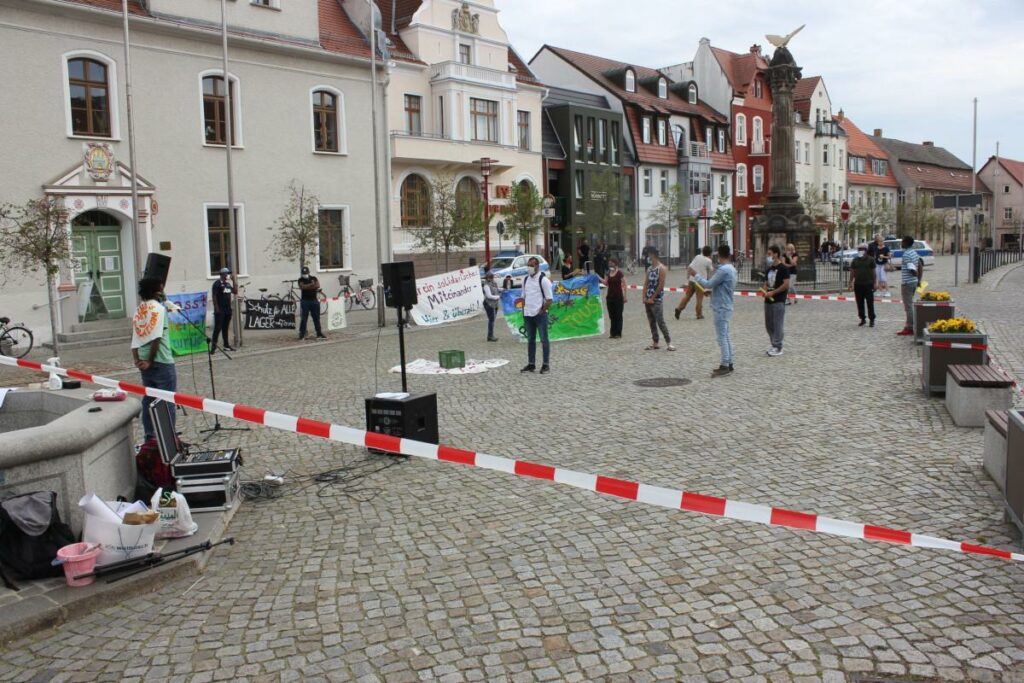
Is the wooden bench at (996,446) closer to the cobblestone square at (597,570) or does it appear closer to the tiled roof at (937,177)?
the cobblestone square at (597,570)

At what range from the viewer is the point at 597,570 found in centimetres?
556

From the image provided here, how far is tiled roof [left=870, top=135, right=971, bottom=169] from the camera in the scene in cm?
9262

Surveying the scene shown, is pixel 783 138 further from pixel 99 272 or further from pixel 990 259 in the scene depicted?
pixel 99 272

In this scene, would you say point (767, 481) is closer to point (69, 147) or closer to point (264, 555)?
point (264, 555)

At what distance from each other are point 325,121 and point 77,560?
25.1m

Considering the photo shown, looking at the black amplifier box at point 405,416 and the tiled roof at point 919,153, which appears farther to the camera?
the tiled roof at point 919,153

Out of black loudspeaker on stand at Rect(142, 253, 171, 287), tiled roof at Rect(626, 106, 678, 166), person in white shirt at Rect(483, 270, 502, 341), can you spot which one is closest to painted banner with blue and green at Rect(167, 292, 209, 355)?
person in white shirt at Rect(483, 270, 502, 341)

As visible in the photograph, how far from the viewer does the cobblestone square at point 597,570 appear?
4.46 meters

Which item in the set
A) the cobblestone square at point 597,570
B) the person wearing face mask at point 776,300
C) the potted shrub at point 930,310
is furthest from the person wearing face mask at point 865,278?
the cobblestone square at point 597,570

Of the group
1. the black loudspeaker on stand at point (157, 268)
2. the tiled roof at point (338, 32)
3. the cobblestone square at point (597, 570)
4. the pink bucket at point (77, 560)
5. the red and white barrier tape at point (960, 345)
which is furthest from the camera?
the tiled roof at point (338, 32)

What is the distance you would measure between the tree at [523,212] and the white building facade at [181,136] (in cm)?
1060

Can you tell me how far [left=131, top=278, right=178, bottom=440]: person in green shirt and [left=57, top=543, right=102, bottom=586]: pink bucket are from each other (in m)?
3.20

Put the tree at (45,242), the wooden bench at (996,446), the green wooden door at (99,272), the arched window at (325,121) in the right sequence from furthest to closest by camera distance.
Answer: the arched window at (325,121)
the green wooden door at (99,272)
the tree at (45,242)
the wooden bench at (996,446)

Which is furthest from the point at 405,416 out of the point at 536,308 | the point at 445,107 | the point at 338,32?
the point at 445,107
